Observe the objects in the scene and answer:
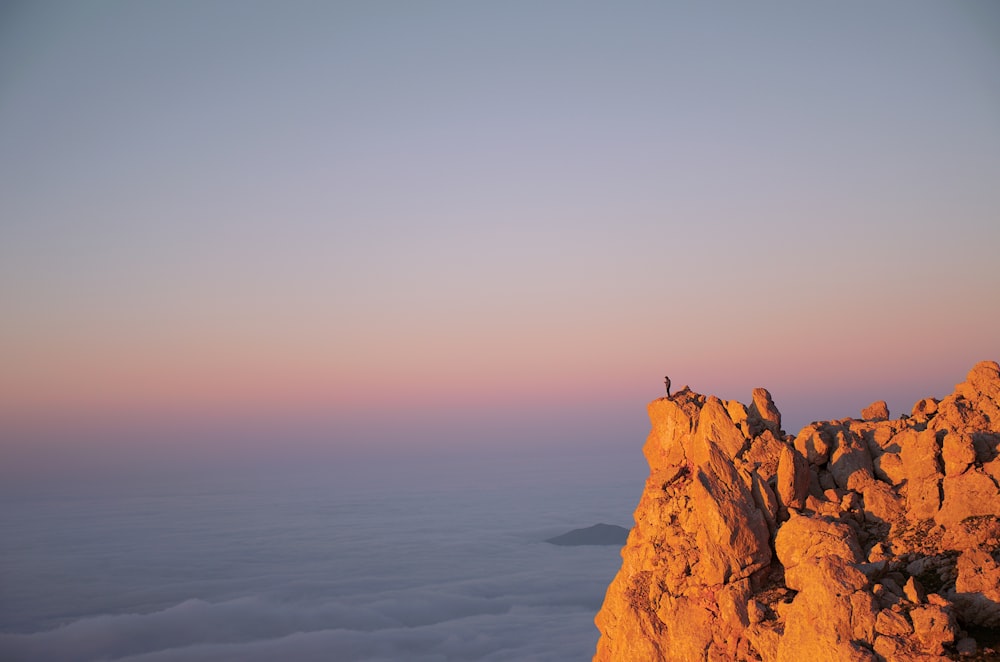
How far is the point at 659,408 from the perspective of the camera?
40.1 m

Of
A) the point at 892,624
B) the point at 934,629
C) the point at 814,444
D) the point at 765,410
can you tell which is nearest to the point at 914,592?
the point at 892,624

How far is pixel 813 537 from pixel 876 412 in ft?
43.4

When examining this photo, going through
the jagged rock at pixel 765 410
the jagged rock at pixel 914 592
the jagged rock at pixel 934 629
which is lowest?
the jagged rock at pixel 934 629

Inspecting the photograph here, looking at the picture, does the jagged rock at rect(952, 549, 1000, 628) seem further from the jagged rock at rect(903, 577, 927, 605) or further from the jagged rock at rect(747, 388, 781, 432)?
the jagged rock at rect(747, 388, 781, 432)

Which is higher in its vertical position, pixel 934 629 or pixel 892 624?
pixel 892 624

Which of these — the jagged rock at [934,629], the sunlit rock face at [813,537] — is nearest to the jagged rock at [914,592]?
the sunlit rock face at [813,537]

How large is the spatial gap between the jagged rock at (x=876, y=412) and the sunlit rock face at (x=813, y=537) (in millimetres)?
1570

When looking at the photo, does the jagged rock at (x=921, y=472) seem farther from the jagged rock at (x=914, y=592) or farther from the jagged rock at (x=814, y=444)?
the jagged rock at (x=914, y=592)

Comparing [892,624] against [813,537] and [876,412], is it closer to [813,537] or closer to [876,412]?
[813,537]

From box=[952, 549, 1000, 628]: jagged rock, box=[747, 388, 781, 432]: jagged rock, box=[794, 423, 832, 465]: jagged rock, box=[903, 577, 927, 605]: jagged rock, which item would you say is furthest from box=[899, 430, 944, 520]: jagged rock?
box=[747, 388, 781, 432]: jagged rock

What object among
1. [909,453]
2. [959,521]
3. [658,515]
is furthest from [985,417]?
[658,515]

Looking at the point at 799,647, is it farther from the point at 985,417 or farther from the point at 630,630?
the point at 985,417

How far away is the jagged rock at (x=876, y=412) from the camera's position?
41.1m

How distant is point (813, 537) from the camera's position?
31.0 meters
